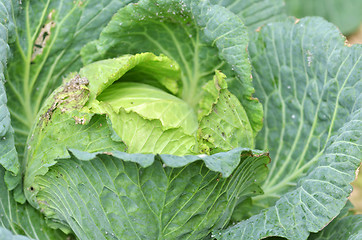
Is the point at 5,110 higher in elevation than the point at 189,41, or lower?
lower

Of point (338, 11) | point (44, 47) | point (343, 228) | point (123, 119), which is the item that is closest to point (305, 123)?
point (343, 228)

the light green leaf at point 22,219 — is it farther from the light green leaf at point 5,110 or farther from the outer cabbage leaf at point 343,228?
the outer cabbage leaf at point 343,228

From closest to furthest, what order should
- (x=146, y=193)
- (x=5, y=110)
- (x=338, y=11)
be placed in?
1. (x=146, y=193)
2. (x=5, y=110)
3. (x=338, y=11)

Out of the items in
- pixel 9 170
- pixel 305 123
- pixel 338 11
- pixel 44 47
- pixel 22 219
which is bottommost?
pixel 22 219

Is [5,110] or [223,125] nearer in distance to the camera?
[5,110]

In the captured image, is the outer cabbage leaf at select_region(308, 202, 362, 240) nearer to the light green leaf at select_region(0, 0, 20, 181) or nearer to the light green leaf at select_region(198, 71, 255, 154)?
the light green leaf at select_region(198, 71, 255, 154)

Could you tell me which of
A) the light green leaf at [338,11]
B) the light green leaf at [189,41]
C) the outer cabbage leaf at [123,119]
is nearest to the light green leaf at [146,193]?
the outer cabbage leaf at [123,119]

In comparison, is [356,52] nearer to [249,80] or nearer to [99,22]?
[249,80]

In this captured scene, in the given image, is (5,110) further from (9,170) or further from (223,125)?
(223,125)

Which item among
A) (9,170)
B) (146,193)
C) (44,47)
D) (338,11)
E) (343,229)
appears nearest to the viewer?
(146,193)
